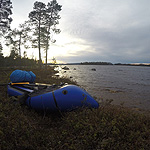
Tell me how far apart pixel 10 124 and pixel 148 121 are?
15.5 feet

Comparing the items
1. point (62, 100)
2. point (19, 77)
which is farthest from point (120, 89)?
point (19, 77)

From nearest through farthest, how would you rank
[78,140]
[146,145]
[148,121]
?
[146,145] < [78,140] < [148,121]

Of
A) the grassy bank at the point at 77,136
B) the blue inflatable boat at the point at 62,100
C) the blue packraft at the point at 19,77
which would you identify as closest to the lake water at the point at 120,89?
the blue inflatable boat at the point at 62,100

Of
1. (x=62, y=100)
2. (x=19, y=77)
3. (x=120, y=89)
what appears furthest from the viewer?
(x=120, y=89)

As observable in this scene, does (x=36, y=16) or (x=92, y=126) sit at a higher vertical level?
(x=36, y=16)

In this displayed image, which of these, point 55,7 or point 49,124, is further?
point 55,7

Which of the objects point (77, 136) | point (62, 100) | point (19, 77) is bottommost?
point (77, 136)

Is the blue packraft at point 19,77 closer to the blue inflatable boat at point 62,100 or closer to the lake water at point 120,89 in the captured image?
the blue inflatable boat at point 62,100

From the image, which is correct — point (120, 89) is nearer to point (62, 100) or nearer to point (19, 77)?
point (62, 100)

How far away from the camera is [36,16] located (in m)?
22.4

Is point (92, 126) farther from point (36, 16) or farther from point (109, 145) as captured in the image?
point (36, 16)

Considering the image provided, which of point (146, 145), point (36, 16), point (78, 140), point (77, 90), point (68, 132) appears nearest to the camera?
point (146, 145)

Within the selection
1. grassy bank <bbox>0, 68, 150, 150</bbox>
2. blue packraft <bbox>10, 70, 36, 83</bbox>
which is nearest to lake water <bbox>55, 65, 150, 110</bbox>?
grassy bank <bbox>0, 68, 150, 150</bbox>

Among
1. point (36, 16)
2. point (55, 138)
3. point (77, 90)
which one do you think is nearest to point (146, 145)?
point (55, 138)
